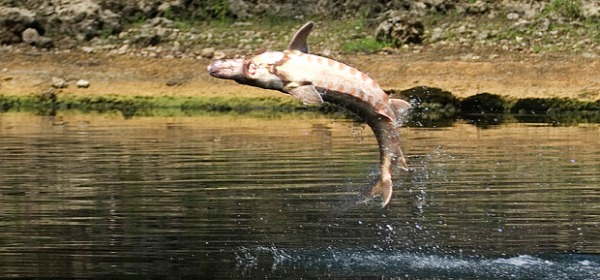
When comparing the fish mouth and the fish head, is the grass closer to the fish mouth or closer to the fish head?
the fish head

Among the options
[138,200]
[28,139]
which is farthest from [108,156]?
[138,200]

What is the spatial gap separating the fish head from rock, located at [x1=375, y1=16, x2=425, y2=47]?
26.1 metres

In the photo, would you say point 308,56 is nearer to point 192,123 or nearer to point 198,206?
point 198,206

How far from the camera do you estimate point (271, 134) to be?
79.6ft

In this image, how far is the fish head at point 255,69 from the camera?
9.14m

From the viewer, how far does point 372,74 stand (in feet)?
108

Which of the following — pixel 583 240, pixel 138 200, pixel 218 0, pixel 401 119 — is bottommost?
pixel 218 0

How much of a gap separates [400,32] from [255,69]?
26.4 metres

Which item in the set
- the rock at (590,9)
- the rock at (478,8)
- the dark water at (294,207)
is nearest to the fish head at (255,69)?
the dark water at (294,207)

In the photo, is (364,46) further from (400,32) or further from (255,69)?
(255,69)

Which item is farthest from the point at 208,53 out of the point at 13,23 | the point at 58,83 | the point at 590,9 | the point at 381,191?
the point at 381,191

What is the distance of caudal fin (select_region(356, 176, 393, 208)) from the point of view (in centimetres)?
1016

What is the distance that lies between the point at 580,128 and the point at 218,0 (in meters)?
15.7

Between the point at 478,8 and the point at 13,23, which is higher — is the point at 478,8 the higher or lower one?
the higher one
